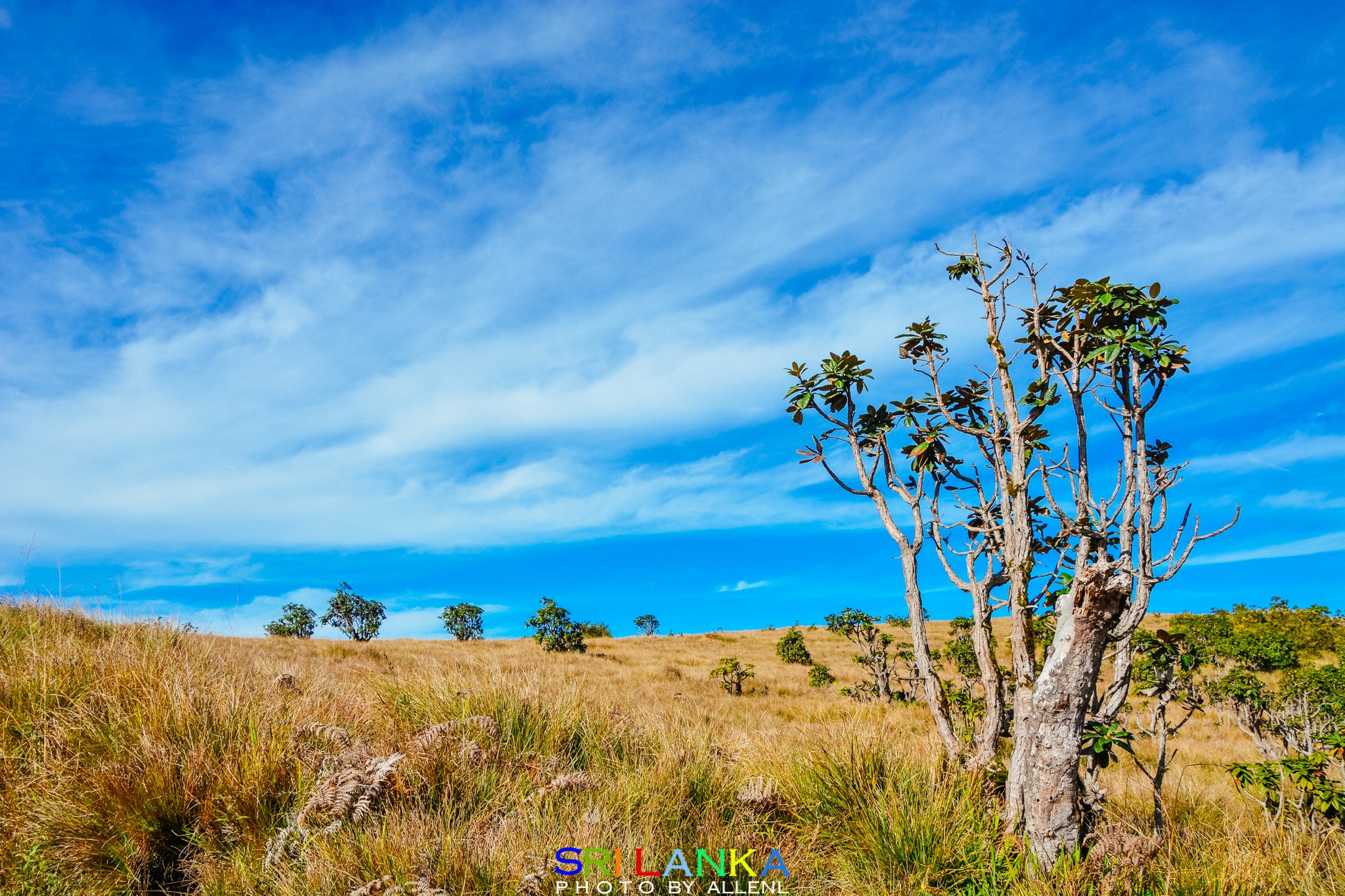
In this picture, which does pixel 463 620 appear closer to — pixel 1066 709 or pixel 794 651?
pixel 794 651

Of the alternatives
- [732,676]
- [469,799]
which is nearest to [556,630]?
[732,676]

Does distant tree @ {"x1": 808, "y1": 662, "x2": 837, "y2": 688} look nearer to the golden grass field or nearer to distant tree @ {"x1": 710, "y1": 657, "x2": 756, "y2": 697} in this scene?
distant tree @ {"x1": 710, "y1": 657, "x2": 756, "y2": 697}

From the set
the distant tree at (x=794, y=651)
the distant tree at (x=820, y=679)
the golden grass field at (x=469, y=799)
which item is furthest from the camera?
the distant tree at (x=794, y=651)

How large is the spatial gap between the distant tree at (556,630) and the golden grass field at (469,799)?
2017cm

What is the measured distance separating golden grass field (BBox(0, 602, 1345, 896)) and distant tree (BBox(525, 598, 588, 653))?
66.2 feet

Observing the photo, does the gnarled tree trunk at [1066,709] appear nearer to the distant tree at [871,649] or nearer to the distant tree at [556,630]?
the distant tree at [871,649]

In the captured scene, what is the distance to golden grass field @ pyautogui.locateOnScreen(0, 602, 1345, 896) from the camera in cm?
384

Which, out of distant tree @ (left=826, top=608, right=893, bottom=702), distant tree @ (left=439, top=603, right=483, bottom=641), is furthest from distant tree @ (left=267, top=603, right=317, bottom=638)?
distant tree @ (left=826, top=608, right=893, bottom=702)

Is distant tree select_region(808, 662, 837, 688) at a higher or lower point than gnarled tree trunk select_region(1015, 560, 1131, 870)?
lower

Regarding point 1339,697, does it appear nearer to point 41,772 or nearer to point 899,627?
point 41,772

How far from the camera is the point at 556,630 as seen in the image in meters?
26.7

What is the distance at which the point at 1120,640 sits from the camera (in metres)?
5.05

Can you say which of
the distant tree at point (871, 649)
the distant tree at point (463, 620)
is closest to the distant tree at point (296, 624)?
the distant tree at point (463, 620)

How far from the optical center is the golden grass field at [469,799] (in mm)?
3842
